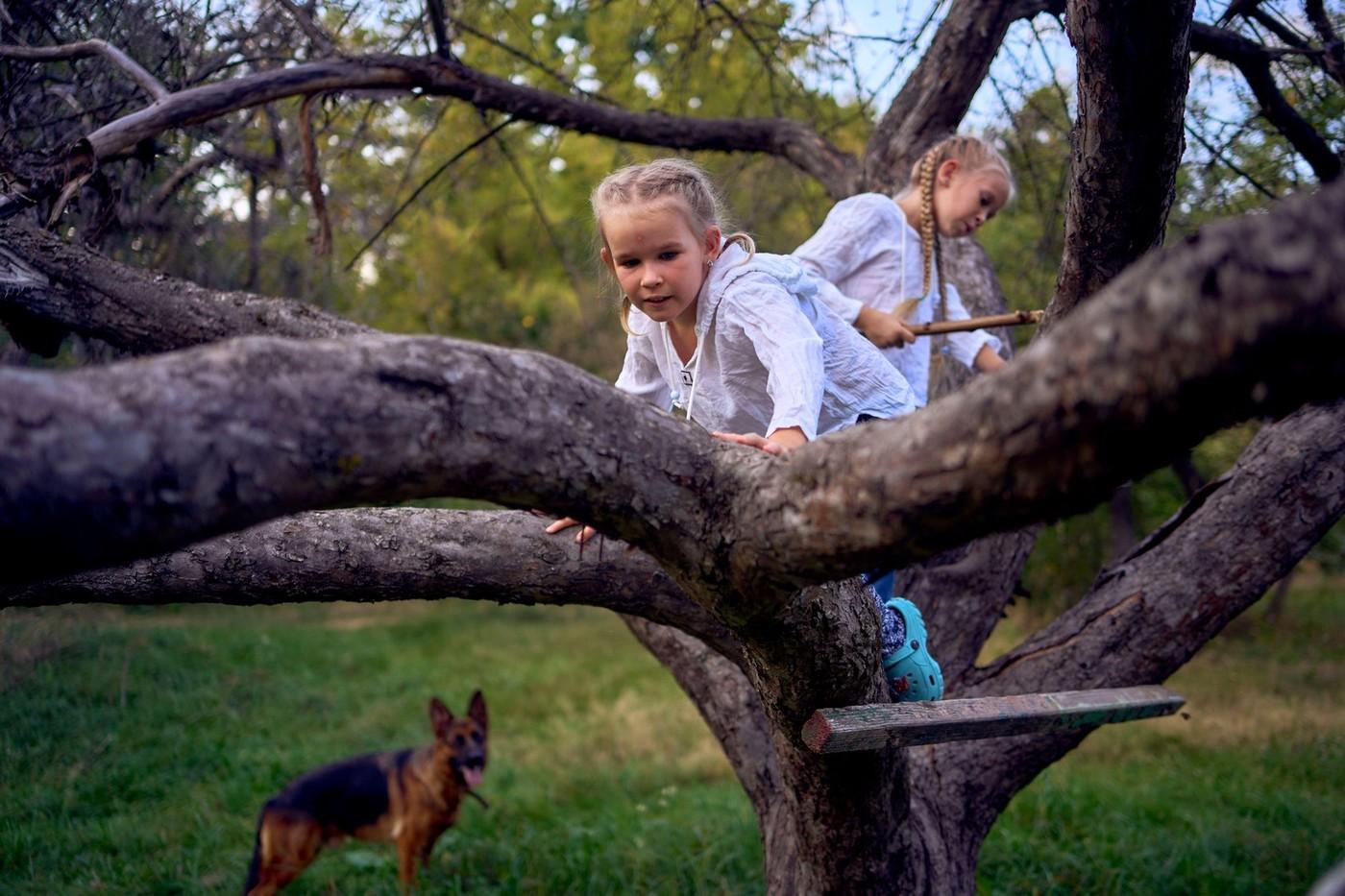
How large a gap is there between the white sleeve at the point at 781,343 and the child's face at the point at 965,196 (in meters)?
1.45

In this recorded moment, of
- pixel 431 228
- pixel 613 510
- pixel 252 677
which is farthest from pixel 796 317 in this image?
pixel 431 228

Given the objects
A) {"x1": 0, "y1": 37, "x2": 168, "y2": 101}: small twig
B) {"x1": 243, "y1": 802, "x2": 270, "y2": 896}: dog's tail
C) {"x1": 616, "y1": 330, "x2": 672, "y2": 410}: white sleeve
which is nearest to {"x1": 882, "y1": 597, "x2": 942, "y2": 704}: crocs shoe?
{"x1": 616, "y1": 330, "x2": 672, "y2": 410}: white sleeve

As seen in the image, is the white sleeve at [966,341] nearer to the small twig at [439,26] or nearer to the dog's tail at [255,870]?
the small twig at [439,26]

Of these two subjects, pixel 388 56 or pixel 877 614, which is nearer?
pixel 877 614

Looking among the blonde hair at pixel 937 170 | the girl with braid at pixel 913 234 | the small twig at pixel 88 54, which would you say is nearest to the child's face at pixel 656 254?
the girl with braid at pixel 913 234

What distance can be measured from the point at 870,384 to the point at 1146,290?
6.72 feet

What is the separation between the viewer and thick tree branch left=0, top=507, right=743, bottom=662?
2863 mm

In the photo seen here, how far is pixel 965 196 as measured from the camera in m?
4.16

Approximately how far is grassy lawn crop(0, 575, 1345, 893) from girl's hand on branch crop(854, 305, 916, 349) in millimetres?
2727

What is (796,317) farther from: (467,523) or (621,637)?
(621,637)

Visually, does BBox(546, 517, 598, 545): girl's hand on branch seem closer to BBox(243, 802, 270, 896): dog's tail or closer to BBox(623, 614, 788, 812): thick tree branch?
BBox(623, 614, 788, 812): thick tree branch

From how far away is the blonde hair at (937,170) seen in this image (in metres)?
4.16

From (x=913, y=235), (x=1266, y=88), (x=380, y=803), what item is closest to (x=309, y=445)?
(x=913, y=235)

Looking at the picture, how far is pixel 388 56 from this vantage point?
4742 mm
